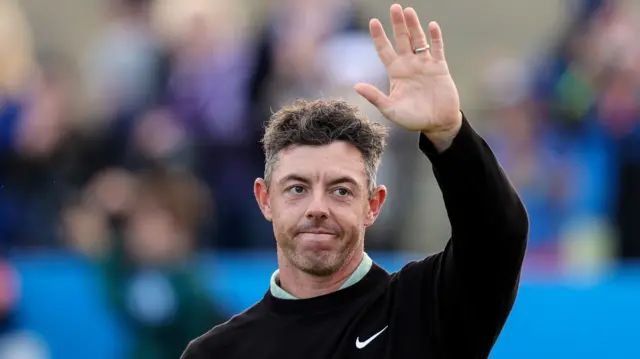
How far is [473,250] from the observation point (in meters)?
3.77

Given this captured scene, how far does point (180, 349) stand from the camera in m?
8.39

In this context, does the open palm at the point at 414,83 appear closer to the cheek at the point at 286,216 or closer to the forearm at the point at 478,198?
the forearm at the point at 478,198

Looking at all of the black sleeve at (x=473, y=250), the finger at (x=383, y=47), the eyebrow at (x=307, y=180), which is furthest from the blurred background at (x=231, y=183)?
the finger at (x=383, y=47)

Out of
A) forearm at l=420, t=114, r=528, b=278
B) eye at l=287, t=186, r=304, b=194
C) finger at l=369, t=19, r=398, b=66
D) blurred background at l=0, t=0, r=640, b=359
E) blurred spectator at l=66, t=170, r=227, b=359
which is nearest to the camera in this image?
forearm at l=420, t=114, r=528, b=278

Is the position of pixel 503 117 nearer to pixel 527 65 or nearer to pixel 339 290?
pixel 527 65

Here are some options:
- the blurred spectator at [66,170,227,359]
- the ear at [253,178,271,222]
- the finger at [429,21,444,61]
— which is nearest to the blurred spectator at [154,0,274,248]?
the blurred spectator at [66,170,227,359]

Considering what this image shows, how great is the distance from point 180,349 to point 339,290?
4494 millimetres

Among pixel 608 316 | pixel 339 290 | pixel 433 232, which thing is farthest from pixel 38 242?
pixel 339 290

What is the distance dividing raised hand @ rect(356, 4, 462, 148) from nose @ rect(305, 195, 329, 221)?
1.23 ft

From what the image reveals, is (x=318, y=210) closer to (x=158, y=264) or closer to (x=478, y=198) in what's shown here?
(x=478, y=198)

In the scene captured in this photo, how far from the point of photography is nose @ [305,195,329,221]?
3.95 meters

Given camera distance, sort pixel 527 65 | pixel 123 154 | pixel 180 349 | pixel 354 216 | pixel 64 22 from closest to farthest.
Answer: pixel 354 216 → pixel 180 349 → pixel 123 154 → pixel 527 65 → pixel 64 22

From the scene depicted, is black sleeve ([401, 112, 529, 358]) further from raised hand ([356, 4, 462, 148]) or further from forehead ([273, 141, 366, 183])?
forehead ([273, 141, 366, 183])

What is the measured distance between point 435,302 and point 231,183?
16.0 feet
